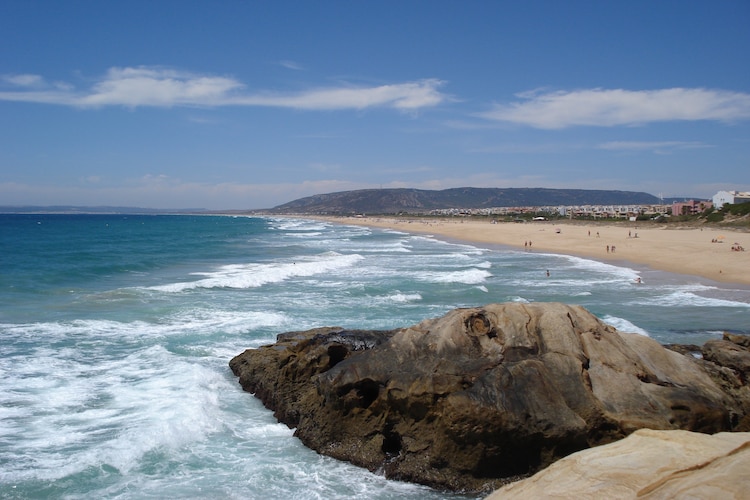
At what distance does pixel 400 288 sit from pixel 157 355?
13027 millimetres

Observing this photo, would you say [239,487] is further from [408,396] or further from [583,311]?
[583,311]

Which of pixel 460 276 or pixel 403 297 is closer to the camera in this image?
pixel 403 297

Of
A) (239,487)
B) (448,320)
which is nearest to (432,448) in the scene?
(448,320)

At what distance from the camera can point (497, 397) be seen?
8523mm

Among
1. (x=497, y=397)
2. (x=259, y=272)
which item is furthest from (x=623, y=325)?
(x=259, y=272)

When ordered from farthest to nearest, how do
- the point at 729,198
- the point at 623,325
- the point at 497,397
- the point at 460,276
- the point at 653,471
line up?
the point at 729,198 < the point at 460,276 < the point at 623,325 < the point at 497,397 < the point at 653,471

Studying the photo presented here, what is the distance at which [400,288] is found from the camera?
26.2 m

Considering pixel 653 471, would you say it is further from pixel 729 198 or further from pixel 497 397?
pixel 729 198

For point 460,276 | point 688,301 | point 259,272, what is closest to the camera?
point 688,301

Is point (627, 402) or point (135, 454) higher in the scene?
point (627, 402)

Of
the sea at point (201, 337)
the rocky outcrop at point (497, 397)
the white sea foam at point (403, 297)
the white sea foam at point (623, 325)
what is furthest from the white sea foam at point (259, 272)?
the rocky outcrop at point (497, 397)

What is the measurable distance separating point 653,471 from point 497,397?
386 cm

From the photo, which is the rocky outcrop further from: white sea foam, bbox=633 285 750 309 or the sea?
white sea foam, bbox=633 285 750 309

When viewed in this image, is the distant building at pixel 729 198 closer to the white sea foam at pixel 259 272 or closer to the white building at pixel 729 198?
the white building at pixel 729 198
